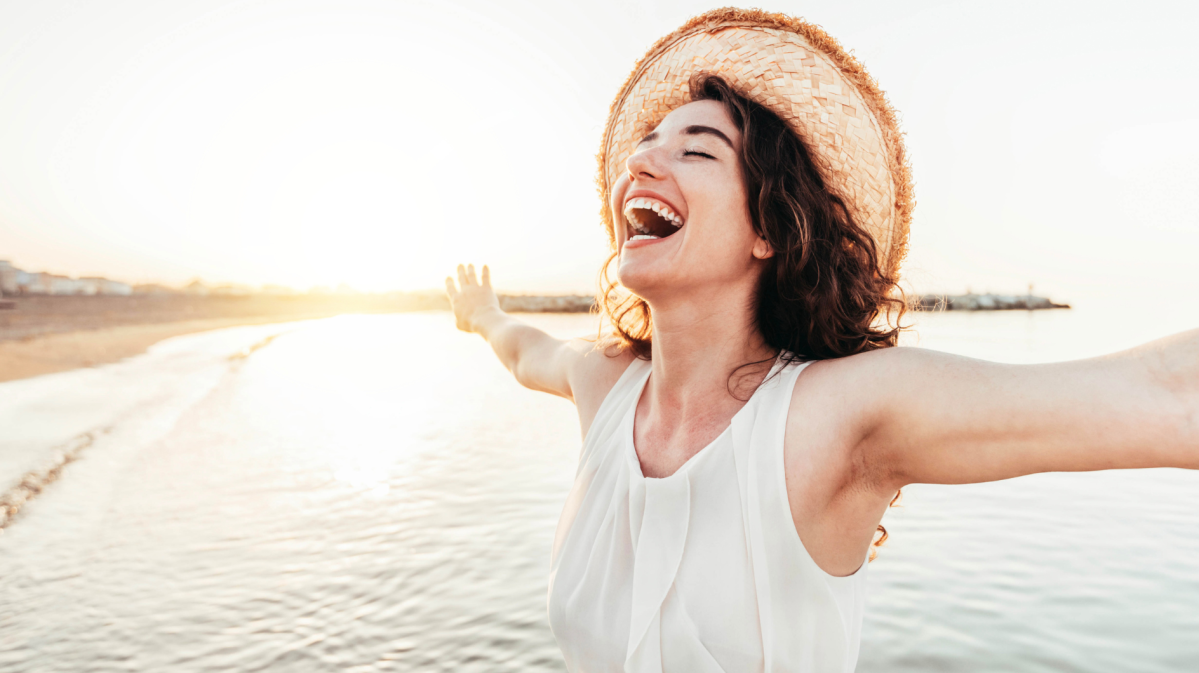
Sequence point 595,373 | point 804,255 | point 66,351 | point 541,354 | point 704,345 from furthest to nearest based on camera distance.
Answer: point 66,351 → point 541,354 → point 595,373 → point 704,345 → point 804,255

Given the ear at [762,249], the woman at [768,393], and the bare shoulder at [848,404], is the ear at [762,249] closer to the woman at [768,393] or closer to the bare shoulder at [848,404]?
the woman at [768,393]

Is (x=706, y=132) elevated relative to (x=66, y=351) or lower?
elevated

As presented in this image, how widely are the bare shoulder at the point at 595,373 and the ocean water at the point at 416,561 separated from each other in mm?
1046

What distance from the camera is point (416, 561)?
497cm

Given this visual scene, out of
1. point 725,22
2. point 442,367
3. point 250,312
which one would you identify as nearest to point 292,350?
point 442,367

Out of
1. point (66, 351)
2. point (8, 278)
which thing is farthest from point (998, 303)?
point (8, 278)

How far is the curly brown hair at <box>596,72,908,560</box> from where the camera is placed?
68.3 inches

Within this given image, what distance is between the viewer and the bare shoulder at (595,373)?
2273 millimetres

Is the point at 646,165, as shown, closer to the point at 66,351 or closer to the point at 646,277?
the point at 646,277

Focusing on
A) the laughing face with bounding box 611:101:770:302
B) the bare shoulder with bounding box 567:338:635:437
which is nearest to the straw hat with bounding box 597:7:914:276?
the laughing face with bounding box 611:101:770:302

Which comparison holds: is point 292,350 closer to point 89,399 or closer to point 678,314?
point 89,399

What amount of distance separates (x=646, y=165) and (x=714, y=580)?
3.51 feet

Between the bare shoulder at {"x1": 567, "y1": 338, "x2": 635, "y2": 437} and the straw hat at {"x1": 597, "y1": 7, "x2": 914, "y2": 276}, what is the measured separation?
0.89m

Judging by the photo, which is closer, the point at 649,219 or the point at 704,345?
the point at 704,345
